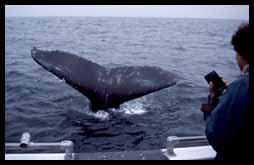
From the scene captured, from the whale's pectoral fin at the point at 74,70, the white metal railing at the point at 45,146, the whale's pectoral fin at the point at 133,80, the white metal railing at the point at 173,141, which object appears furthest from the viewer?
the whale's pectoral fin at the point at 133,80

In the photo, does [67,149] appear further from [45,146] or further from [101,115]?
[101,115]

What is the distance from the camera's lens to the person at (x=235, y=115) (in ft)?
6.83

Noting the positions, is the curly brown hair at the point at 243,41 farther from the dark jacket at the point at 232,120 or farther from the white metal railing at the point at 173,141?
the white metal railing at the point at 173,141

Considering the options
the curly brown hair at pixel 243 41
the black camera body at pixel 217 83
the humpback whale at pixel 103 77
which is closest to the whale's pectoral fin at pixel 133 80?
the humpback whale at pixel 103 77

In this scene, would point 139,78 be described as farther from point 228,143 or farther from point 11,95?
point 11,95

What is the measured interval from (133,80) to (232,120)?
3466mm

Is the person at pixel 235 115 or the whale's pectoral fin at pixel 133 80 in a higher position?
the person at pixel 235 115

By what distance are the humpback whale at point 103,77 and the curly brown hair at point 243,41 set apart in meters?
2.96

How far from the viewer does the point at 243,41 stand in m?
2.22

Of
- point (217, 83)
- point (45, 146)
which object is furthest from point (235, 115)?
point (45, 146)

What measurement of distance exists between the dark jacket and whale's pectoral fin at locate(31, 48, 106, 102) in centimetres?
332

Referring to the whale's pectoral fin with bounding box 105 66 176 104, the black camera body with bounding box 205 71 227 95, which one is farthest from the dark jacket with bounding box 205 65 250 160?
the whale's pectoral fin with bounding box 105 66 176 104

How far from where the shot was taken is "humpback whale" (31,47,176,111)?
5.23 metres

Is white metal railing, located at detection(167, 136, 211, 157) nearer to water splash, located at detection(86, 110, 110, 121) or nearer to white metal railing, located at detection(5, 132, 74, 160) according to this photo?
white metal railing, located at detection(5, 132, 74, 160)
